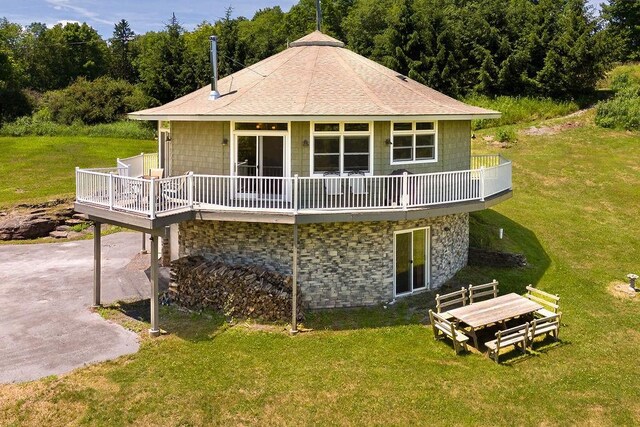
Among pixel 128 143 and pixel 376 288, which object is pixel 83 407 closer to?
pixel 376 288

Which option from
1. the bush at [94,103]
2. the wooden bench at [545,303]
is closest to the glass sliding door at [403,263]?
the wooden bench at [545,303]

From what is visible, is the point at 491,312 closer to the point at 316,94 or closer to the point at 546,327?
the point at 546,327

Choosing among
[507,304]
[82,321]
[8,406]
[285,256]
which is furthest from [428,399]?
[82,321]

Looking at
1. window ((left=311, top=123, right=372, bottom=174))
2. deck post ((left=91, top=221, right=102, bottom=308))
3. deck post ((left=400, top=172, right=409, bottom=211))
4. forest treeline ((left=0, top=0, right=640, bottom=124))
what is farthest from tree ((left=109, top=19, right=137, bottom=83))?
deck post ((left=400, top=172, right=409, bottom=211))

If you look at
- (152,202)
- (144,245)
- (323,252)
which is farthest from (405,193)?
(144,245)

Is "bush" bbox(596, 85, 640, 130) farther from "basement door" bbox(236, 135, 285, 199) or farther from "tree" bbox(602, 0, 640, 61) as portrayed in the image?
"basement door" bbox(236, 135, 285, 199)
